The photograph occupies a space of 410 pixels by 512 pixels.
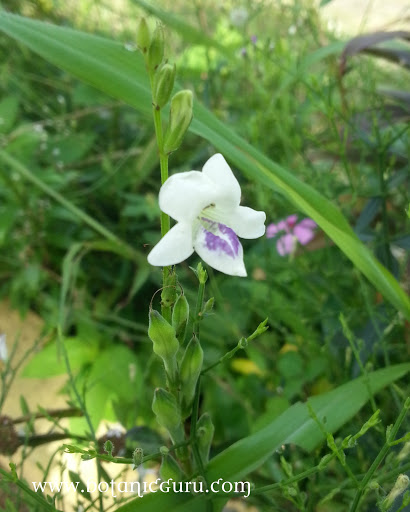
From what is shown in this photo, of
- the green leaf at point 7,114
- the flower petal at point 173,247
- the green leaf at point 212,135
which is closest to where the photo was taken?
the flower petal at point 173,247

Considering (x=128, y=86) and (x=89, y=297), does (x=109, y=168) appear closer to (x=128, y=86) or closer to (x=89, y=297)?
(x=89, y=297)

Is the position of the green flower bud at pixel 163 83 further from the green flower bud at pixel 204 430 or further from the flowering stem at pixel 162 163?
the green flower bud at pixel 204 430

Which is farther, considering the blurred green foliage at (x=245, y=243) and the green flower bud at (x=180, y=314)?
the blurred green foliage at (x=245, y=243)

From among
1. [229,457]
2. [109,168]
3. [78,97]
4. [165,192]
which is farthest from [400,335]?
[78,97]

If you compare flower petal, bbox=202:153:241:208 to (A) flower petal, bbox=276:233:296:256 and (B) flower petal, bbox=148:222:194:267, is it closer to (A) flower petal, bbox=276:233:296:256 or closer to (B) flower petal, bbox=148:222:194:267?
(B) flower petal, bbox=148:222:194:267

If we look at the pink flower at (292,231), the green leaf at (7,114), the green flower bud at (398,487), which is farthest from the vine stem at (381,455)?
the green leaf at (7,114)
